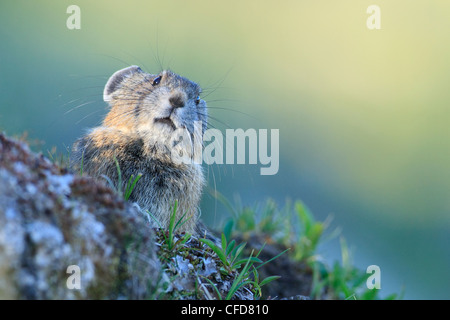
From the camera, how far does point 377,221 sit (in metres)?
12.8

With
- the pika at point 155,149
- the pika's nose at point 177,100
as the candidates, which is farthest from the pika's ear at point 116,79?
the pika's nose at point 177,100

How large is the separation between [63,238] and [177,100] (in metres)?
2.87

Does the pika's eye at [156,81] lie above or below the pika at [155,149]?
above

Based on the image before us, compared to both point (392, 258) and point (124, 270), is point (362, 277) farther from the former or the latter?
point (392, 258)

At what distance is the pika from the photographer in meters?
5.06

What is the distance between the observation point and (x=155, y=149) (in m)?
5.25

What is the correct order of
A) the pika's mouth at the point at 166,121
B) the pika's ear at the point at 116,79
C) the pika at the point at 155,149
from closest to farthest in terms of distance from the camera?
the pika at the point at 155,149
the pika's mouth at the point at 166,121
the pika's ear at the point at 116,79

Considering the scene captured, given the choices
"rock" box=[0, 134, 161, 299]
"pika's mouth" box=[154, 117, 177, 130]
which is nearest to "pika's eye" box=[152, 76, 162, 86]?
"pika's mouth" box=[154, 117, 177, 130]

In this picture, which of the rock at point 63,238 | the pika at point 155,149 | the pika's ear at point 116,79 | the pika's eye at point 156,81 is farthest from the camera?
the pika's ear at point 116,79

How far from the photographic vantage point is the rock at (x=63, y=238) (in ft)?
8.38

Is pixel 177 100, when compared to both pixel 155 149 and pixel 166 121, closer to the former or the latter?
pixel 166 121

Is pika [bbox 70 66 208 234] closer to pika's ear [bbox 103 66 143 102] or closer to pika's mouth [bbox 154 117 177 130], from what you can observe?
pika's mouth [bbox 154 117 177 130]

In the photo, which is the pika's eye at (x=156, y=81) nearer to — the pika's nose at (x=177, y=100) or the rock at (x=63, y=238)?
the pika's nose at (x=177, y=100)
